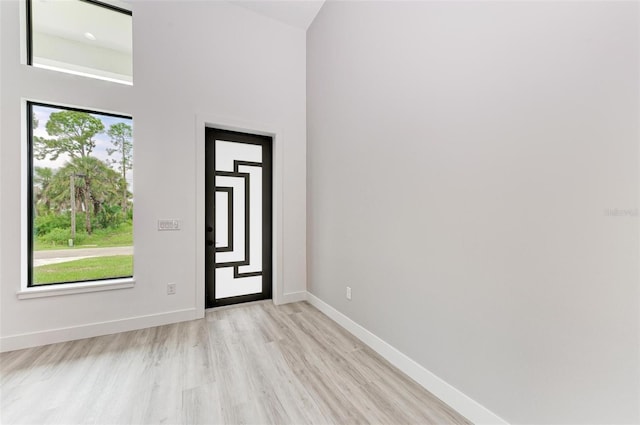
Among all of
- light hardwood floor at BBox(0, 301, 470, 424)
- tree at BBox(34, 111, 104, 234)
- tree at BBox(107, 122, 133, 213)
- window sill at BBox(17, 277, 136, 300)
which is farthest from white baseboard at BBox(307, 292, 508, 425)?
tree at BBox(34, 111, 104, 234)

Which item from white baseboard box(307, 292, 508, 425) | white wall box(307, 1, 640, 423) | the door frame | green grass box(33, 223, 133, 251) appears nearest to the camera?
white wall box(307, 1, 640, 423)

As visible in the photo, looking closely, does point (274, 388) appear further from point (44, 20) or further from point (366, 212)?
point (44, 20)

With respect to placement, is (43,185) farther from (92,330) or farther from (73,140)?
(92,330)

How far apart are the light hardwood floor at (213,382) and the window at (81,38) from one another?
2747mm

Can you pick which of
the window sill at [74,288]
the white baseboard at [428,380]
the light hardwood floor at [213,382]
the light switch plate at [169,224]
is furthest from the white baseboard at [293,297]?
the window sill at [74,288]

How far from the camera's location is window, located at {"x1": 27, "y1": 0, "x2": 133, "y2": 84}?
2398mm

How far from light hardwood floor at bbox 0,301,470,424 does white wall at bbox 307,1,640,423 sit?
0.36 metres

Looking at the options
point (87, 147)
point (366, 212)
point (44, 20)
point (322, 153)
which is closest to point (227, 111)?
point (322, 153)

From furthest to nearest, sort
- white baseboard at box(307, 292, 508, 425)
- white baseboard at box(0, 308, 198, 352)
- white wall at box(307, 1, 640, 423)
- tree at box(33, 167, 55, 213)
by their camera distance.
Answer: tree at box(33, 167, 55, 213), white baseboard at box(0, 308, 198, 352), white baseboard at box(307, 292, 508, 425), white wall at box(307, 1, 640, 423)

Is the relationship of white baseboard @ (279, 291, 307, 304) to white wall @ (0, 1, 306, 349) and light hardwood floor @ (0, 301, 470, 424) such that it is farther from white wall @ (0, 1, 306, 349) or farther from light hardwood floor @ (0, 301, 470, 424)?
light hardwood floor @ (0, 301, 470, 424)

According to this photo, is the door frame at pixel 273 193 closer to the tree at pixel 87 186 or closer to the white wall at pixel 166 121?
the white wall at pixel 166 121

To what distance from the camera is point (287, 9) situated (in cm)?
314

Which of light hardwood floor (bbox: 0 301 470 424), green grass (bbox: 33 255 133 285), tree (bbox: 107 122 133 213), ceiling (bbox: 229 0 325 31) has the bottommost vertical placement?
light hardwood floor (bbox: 0 301 470 424)

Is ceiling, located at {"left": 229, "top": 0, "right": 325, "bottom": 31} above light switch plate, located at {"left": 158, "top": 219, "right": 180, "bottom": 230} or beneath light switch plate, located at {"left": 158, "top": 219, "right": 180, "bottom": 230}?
above
